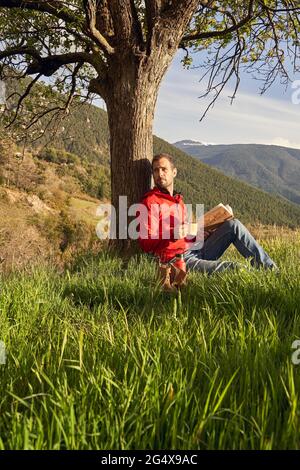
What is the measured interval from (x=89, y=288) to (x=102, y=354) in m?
2.13

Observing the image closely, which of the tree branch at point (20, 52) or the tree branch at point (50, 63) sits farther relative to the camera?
the tree branch at point (20, 52)

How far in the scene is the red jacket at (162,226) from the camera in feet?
16.8

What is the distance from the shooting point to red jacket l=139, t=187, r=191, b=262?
16.8ft

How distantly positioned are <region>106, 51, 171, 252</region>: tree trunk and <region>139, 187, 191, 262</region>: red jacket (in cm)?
94

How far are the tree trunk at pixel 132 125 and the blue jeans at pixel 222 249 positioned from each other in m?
1.09

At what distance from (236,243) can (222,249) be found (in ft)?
0.83

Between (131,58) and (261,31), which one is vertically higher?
(261,31)

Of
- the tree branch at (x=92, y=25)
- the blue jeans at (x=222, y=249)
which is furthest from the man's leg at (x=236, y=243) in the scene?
the tree branch at (x=92, y=25)

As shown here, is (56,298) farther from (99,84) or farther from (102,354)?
(99,84)

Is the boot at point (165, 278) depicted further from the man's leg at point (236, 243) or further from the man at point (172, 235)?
the man's leg at point (236, 243)

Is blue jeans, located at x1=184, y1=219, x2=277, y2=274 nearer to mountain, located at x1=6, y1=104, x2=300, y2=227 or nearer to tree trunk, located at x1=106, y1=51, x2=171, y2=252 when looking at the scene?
tree trunk, located at x1=106, y1=51, x2=171, y2=252

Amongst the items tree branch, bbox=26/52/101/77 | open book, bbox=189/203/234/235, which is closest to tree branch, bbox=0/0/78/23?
tree branch, bbox=26/52/101/77

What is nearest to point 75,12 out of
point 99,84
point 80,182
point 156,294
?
point 99,84
